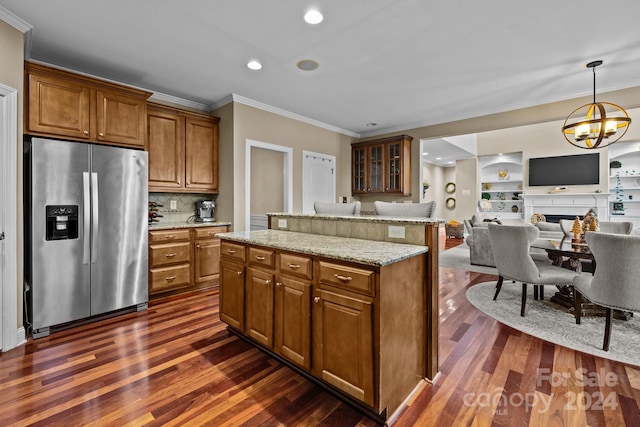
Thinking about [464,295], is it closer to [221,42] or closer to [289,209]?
[289,209]

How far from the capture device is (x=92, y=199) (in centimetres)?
280

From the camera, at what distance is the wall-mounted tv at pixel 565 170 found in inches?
301

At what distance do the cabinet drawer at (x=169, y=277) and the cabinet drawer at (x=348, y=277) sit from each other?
259 cm

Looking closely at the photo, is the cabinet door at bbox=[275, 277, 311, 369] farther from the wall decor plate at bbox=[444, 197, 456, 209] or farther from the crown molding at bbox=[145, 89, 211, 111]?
the wall decor plate at bbox=[444, 197, 456, 209]

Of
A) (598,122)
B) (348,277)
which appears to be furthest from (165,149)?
(598,122)

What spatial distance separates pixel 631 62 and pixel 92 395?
548cm

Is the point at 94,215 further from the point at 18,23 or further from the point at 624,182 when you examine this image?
the point at 624,182

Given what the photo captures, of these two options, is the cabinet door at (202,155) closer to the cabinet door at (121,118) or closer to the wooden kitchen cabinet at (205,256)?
the wooden kitchen cabinet at (205,256)

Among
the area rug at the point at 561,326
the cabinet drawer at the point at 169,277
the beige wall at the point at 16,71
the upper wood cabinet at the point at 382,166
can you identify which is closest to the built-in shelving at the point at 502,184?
the upper wood cabinet at the point at 382,166

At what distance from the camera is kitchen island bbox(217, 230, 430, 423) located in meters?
1.52

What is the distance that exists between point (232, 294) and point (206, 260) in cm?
160

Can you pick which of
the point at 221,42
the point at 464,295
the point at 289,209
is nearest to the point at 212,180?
the point at 289,209

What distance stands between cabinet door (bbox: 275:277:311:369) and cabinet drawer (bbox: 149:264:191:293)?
213 centimetres

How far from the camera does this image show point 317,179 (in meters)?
5.43
